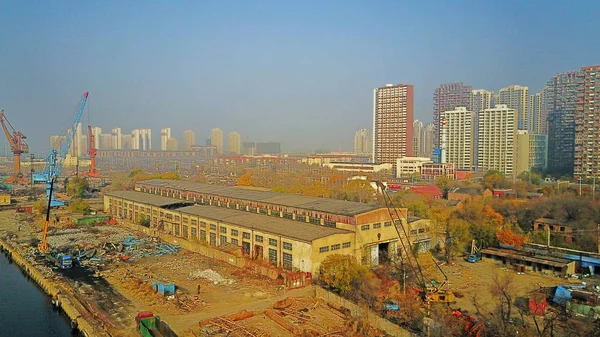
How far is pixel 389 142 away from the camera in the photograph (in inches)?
1555

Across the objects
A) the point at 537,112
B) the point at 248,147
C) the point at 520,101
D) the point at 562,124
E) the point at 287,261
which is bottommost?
the point at 287,261

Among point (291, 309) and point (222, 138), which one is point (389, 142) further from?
point (222, 138)

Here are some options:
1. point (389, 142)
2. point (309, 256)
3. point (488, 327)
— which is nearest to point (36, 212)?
point (309, 256)

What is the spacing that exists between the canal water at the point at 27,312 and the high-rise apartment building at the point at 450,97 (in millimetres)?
41574

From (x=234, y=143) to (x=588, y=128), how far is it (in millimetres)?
69623

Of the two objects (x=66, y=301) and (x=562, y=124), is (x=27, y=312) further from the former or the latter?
(x=562, y=124)

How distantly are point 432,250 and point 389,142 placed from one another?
27.1 metres

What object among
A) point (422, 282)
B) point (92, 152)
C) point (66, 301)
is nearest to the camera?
point (66, 301)

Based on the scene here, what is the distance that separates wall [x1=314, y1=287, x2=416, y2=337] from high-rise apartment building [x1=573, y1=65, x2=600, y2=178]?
2300 cm

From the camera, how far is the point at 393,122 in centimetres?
3891

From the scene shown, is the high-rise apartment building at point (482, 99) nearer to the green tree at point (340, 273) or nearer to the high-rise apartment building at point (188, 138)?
the green tree at point (340, 273)

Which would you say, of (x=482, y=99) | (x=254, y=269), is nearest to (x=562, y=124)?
(x=482, y=99)

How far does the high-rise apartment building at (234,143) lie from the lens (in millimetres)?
88781

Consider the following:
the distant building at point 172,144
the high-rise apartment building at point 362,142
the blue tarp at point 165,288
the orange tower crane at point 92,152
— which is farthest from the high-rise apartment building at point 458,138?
the distant building at point 172,144
